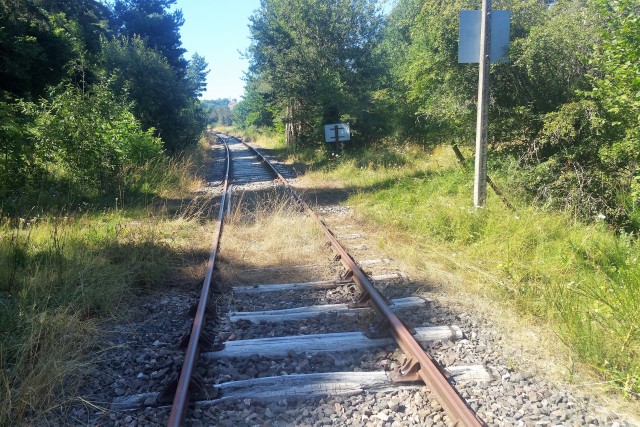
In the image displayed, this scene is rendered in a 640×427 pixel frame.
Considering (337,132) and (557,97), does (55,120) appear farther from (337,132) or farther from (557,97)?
(337,132)

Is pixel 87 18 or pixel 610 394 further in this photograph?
pixel 87 18

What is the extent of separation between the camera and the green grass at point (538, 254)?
388 centimetres

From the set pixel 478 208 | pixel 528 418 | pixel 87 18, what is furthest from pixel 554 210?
pixel 87 18

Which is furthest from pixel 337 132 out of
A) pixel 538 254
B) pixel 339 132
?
pixel 538 254

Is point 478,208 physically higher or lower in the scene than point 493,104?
lower

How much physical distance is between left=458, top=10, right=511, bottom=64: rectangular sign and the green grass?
7.75 feet

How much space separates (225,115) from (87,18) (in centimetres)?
15951

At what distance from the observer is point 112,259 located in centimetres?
623

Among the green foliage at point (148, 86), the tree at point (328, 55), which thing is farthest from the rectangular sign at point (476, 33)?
the green foliage at point (148, 86)

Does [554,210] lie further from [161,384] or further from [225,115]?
[225,115]

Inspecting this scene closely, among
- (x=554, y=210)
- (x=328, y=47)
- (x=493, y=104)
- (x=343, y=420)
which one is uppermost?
(x=328, y=47)

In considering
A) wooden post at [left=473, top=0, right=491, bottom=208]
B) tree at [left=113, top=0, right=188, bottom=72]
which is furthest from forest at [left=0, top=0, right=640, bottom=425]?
tree at [left=113, top=0, right=188, bottom=72]

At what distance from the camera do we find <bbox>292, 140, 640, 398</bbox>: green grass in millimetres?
3877

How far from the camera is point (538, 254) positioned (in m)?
6.18
